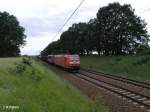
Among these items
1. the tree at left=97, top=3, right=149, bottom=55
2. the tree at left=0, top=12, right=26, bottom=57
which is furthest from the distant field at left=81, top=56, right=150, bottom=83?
the tree at left=0, top=12, right=26, bottom=57

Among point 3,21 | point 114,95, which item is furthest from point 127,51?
point 114,95

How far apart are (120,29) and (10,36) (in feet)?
114

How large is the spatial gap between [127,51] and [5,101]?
238ft

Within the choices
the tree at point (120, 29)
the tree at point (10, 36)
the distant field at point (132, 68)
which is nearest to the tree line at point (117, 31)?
the tree at point (120, 29)

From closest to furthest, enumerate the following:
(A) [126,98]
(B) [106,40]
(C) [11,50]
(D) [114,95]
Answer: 1. (A) [126,98]
2. (D) [114,95]
3. (B) [106,40]
4. (C) [11,50]

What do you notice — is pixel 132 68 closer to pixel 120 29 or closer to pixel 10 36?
pixel 120 29

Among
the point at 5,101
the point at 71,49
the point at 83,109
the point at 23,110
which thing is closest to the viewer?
the point at 23,110

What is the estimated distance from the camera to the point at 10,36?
330 feet

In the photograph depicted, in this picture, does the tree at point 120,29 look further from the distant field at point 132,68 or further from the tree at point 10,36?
the distant field at point 132,68

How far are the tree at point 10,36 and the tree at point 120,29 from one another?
28426 mm

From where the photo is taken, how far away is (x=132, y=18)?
83625 millimetres

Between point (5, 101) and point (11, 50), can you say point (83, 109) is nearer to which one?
point (5, 101)

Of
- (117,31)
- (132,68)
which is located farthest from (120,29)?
(132,68)

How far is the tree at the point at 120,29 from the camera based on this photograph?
268 ft
